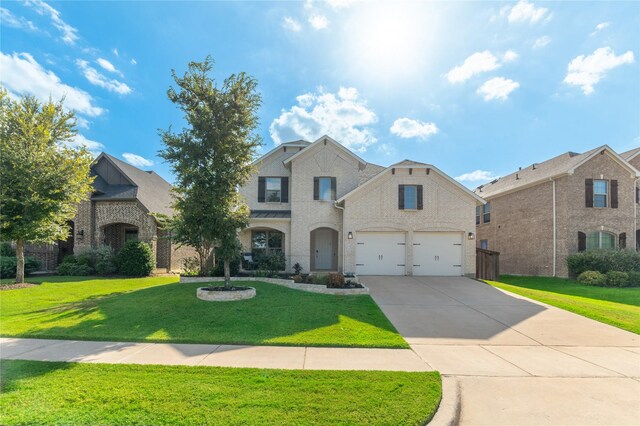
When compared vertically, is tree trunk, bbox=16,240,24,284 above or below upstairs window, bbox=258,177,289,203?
below

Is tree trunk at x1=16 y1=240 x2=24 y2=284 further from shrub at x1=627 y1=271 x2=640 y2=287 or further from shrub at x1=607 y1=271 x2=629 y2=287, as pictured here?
shrub at x1=627 y1=271 x2=640 y2=287

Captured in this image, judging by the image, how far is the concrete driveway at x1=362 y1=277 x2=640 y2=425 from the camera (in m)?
3.86

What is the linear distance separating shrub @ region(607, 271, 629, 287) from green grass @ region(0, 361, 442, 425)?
16238mm

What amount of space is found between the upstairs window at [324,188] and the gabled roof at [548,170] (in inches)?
Answer: 526

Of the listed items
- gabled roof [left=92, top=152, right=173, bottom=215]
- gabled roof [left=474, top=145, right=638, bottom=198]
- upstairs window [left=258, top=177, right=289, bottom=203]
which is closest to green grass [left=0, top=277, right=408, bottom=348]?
upstairs window [left=258, top=177, right=289, bottom=203]

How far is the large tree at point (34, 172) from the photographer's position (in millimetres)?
12281

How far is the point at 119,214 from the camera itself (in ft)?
58.4

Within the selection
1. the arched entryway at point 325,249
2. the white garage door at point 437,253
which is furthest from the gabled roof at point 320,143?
the white garage door at point 437,253

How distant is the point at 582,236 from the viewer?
17.5 meters

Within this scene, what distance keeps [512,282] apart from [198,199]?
17.6 meters

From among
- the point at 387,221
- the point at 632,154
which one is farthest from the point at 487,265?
the point at 632,154

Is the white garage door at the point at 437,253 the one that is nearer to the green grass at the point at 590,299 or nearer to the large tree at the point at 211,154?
the green grass at the point at 590,299

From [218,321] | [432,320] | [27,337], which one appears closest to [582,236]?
[432,320]

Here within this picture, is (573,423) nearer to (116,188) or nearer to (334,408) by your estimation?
(334,408)
